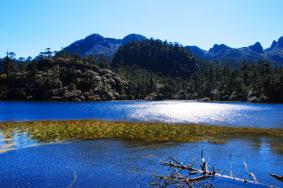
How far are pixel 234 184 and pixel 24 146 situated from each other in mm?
31720

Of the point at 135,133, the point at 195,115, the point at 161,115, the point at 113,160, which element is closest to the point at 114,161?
the point at 113,160

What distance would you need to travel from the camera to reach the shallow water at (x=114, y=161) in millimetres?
31625

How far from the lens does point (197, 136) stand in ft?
203

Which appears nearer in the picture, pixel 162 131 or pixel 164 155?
pixel 164 155

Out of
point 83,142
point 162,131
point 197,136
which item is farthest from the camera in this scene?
point 162,131

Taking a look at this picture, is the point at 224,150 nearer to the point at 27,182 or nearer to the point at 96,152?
the point at 96,152

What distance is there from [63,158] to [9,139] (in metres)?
18.1

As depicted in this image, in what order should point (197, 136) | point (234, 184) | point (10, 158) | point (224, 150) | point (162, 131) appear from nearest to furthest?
point (234, 184)
point (10, 158)
point (224, 150)
point (197, 136)
point (162, 131)

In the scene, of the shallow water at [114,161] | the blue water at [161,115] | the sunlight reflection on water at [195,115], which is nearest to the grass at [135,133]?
the shallow water at [114,161]

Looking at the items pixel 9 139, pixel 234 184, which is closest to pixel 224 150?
pixel 234 184

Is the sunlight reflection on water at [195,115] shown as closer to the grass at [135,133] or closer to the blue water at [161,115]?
the blue water at [161,115]

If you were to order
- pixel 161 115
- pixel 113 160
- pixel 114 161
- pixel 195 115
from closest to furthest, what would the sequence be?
pixel 114 161
pixel 113 160
pixel 161 115
pixel 195 115

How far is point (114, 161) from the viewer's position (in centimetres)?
4009

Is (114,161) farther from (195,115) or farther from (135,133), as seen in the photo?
(195,115)
